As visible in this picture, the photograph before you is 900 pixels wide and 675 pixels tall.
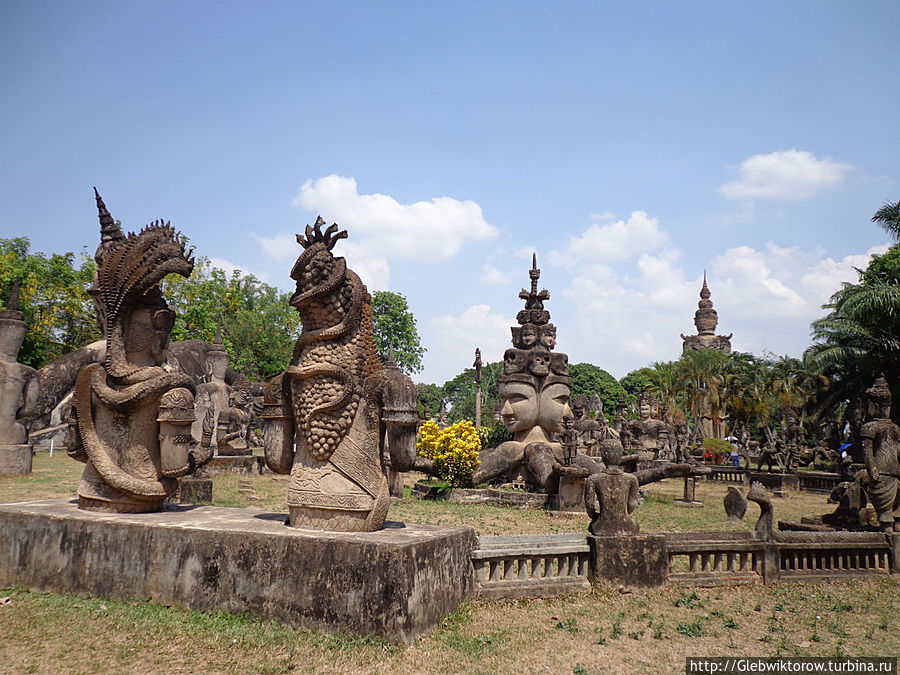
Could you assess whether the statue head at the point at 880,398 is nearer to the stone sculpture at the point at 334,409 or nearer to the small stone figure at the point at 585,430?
the small stone figure at the point at 585,430

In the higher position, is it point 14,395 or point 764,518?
point 14,395

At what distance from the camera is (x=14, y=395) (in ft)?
47.7

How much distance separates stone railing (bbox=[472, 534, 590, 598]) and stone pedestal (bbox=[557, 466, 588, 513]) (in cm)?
639

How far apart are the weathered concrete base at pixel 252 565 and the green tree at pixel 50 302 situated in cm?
3045

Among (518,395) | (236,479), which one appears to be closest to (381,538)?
(518,395)

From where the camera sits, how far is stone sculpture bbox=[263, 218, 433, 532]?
5441 mm

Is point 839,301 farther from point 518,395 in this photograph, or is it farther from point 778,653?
point 778,653

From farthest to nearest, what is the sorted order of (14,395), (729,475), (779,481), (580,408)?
(729,475) → (779,481) → (580,408) → (14,395)

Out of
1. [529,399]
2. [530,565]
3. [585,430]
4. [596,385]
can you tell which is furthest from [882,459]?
[596,385]

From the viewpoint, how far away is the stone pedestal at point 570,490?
1306cm

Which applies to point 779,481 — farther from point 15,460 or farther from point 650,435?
point 15,460

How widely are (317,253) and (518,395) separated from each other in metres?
11.1

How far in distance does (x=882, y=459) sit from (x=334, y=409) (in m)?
8.44

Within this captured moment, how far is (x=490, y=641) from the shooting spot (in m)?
4.93
